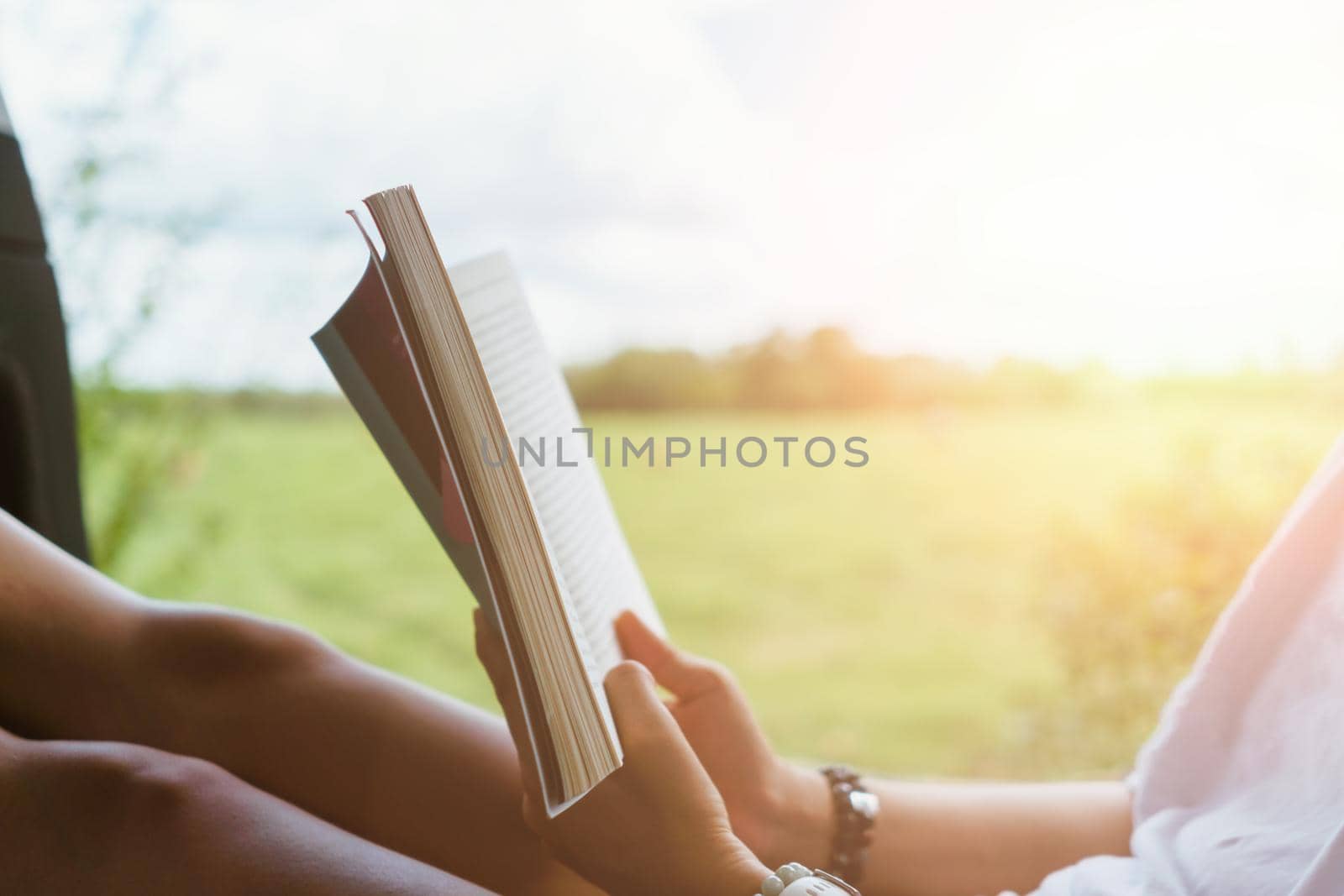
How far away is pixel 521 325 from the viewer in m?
0.53

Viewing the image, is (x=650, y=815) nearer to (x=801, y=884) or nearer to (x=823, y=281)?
(x=801, y=884)

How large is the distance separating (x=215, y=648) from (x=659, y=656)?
255 mm

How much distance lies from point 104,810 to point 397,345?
0.78ft

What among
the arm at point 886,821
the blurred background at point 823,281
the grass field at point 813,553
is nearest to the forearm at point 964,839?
the arm at point 886,821

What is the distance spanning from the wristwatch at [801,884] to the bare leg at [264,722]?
169 mm

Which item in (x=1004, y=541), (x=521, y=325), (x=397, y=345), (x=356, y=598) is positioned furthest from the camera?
(x=356, y=598)

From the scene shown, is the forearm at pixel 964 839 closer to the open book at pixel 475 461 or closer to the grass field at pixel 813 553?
the open book at pixel 475 461

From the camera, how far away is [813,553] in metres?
2.82

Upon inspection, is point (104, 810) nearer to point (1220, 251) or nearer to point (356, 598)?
point (1220, 251)

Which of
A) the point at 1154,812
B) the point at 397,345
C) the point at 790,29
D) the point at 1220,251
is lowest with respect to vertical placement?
the point at 1154,812

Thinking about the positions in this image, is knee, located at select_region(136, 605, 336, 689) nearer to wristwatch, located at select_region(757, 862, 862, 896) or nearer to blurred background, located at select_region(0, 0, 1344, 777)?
wristwatch, located at select_region(757, 862, 862, 896)

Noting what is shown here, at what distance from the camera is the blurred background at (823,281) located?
171 cm

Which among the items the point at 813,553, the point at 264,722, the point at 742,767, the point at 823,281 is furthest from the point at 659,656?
the point at 813,553

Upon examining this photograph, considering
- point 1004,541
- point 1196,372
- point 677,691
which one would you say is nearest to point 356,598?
point 1004,541
